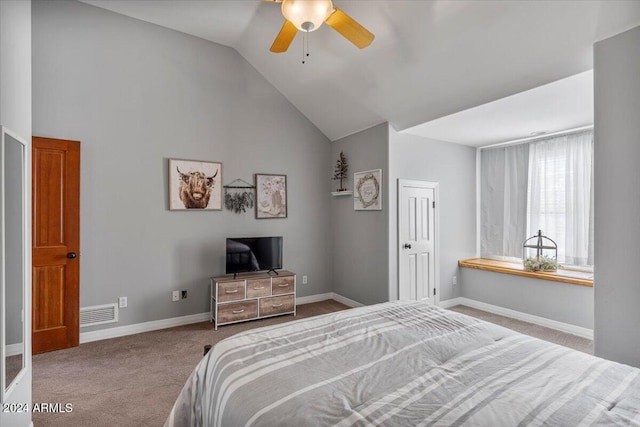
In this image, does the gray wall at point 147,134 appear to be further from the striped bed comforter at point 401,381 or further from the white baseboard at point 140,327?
the striped bed comforter at point 401,381

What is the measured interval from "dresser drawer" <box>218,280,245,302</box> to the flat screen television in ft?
0.56

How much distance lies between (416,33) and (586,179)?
2.90 meters

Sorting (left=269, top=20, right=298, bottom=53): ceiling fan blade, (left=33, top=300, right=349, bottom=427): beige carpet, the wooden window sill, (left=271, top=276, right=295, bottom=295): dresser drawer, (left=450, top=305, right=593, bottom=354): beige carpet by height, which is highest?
(left=269, top=20, right=298, bottom=53): ceiling fan blade

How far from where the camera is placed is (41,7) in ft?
10.5

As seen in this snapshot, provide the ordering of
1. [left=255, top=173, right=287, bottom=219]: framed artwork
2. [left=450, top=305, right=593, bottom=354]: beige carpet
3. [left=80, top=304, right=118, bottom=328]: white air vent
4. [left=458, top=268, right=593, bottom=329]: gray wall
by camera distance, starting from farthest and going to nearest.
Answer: [left=255, top=173, right=287, bottom=219]: framed artwork → [left=458, top=268, right=593, bottom=329]: gray wall → [left=80, top=304, right=118, bottom=328]: white air vent → [left=450, top=305, right=593, bottom=354]: beige carpet

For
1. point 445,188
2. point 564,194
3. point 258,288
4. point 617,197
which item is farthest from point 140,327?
point 564,194

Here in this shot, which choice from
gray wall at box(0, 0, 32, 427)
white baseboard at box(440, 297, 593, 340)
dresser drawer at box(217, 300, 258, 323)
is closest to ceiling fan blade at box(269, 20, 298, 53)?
gray wall at box(0, 0, 32, 427)

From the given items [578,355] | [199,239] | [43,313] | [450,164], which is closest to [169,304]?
[199,239]

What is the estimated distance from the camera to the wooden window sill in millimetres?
3521

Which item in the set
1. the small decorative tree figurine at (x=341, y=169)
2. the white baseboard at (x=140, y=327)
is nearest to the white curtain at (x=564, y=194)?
the small decorative tree figurine at (x=341, y=169)

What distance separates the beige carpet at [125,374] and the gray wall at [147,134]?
0.42 metres

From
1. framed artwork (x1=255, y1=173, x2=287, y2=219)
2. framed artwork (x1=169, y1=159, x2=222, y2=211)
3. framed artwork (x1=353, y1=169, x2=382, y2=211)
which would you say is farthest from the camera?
framed artwork (x1=255, y1=173, x2=287, y2=219)

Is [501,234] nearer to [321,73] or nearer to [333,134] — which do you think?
[333,134]

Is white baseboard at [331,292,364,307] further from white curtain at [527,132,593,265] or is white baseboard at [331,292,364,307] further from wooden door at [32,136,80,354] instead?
wooden door at [32,136,80,354]
